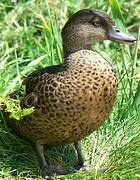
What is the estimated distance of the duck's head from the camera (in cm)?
333

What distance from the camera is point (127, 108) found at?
380 cm

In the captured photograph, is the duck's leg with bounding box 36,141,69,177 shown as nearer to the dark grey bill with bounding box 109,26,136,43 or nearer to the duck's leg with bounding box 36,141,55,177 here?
the duck's leg with bounding box 36,141,55,177

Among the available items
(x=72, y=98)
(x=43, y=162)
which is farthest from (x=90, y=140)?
(x=72, y=98)

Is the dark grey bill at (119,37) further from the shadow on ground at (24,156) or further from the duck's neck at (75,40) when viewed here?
the shadow on ground at (24,156)

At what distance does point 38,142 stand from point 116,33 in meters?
0.68

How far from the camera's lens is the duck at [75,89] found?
10.5 feet

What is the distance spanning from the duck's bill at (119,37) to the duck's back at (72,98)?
127mm

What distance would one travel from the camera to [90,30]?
3.34 meters

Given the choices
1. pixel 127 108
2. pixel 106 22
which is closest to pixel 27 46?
pixel 127 108

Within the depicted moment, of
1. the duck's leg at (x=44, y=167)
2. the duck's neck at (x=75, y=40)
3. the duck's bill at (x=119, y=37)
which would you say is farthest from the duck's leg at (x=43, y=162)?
the duck's bill at (x=119, y=37)

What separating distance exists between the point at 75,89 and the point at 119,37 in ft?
1.19

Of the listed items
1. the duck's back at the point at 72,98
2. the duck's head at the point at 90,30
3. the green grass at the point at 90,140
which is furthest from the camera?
the green grass at the point at 90,140

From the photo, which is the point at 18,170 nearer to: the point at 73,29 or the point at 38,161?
the point at 38,161

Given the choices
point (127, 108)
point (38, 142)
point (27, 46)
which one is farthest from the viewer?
point (27, 46)
